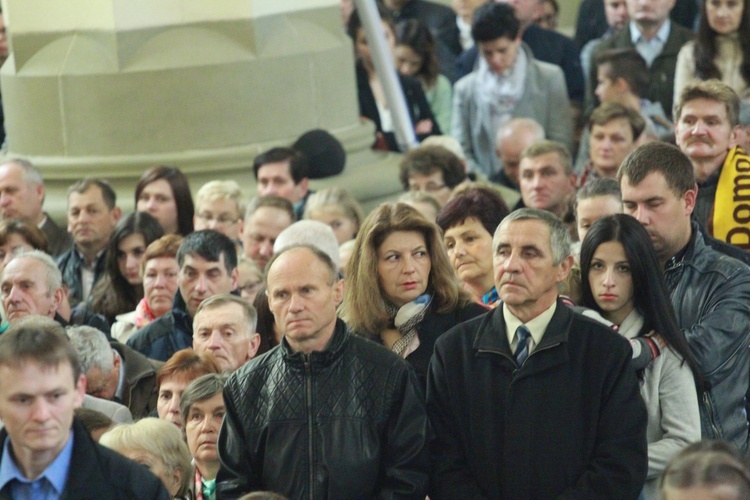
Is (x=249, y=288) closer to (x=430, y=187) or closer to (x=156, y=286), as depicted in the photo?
(x=156, y=286)

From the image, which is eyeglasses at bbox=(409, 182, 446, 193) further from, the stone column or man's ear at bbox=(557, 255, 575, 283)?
man's ear at bbox=(557, 255, 575, 283)

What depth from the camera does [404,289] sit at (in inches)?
246

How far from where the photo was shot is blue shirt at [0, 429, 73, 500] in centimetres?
470

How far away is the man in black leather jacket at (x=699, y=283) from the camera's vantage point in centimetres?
609

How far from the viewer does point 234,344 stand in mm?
7059

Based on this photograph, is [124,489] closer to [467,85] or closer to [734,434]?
[734,434]

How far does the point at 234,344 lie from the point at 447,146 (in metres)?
3.97

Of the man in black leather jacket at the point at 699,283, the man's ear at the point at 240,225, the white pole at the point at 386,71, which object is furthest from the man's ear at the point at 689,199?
the white pole at the point at 386,71

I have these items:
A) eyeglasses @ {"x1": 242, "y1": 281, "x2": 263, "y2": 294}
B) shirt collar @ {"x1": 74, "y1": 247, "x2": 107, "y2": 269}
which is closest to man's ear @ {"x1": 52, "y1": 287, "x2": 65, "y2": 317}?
eyeglasses @ {"x1": 242, "y1": 281, "x2": 263, "y2": 294}

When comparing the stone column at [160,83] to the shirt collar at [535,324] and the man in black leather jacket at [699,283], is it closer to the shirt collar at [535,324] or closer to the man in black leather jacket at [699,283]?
the man in black leather jacket at [699,283]

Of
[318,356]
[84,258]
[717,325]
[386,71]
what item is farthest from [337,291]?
[386,71]

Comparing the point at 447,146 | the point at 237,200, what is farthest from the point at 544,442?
the point at 447,146

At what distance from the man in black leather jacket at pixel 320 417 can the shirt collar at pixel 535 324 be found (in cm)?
40

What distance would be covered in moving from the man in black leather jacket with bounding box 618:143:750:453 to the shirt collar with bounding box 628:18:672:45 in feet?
16.6
